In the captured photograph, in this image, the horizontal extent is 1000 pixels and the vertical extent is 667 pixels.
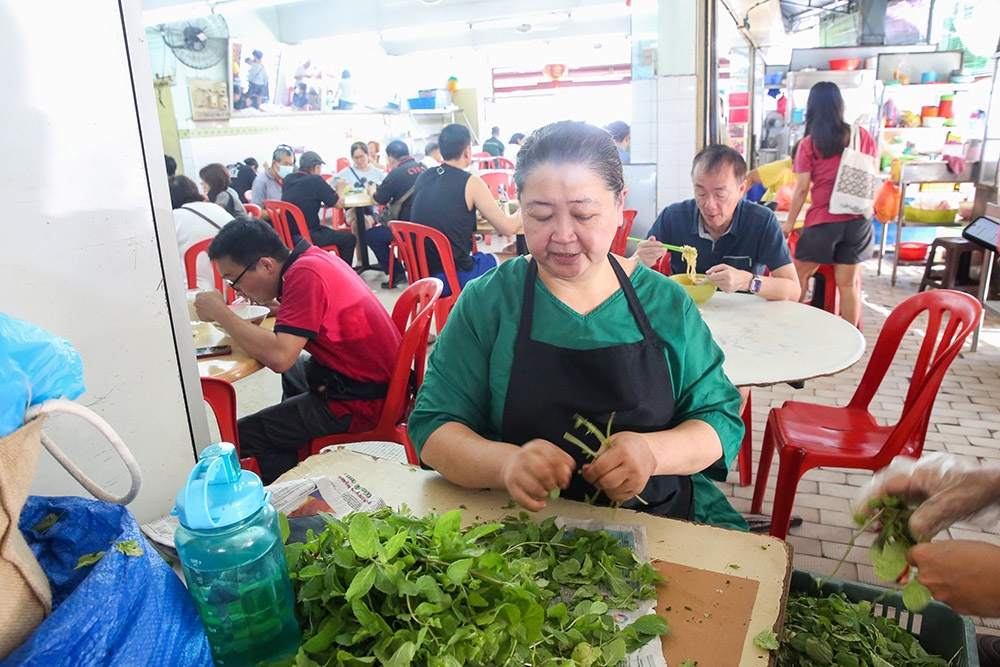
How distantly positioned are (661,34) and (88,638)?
6.69 m

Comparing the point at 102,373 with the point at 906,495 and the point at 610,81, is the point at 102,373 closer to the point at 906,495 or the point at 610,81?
the point at 906,495

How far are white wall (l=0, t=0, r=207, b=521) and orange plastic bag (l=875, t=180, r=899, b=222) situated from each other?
7738 mm

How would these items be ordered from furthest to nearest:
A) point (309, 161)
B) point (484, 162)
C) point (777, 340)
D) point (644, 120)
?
point (484, 162), point (309, 161), point (644, 120), point (777, 340)

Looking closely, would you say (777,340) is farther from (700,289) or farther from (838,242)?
(838,242)

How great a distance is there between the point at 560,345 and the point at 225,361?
4.99 feet

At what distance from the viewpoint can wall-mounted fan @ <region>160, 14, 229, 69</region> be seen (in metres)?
10.2

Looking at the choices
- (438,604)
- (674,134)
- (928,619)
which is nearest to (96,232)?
(438,604)

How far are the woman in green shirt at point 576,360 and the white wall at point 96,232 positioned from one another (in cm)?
59

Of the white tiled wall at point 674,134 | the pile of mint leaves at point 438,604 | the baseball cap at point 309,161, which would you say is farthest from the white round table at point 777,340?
the baseball cap at point 309,161

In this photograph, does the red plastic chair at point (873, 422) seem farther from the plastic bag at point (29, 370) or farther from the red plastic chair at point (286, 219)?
the red plastic chair at point (286, 219)

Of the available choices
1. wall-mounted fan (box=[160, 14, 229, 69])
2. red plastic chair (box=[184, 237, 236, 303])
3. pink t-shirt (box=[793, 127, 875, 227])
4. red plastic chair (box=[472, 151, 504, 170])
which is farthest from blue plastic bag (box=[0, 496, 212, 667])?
red plastic chair (box=[472, 151, 504, 170])

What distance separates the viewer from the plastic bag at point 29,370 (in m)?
0.78

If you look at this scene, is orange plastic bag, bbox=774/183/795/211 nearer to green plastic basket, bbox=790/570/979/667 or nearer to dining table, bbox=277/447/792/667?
green plastic basket, bbox=790/570/979/667

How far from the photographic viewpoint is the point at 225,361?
252 centimetres
